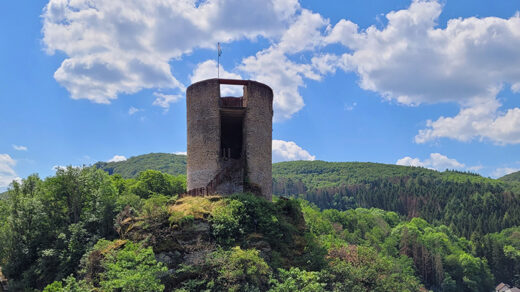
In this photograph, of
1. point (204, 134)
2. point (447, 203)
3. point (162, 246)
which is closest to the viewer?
point (162, 246)

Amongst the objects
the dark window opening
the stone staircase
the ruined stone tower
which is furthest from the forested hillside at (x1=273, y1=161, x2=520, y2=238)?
the stone staircase

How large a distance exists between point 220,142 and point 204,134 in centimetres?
135

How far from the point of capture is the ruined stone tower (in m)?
31.4

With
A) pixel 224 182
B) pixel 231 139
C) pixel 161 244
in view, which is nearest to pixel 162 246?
pixel 161 244

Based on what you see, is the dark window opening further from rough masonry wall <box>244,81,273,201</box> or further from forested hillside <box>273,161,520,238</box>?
forested hillside <box>273,161,520,238</box>

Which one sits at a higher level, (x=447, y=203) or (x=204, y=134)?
(x=204, y=134)

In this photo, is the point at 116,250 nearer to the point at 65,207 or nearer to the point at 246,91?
the point at 65,207

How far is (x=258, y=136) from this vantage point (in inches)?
1281

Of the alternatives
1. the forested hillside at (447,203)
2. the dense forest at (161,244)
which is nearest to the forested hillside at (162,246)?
the dense forest at (161,244)

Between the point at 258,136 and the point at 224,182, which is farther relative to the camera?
the point at 258,136

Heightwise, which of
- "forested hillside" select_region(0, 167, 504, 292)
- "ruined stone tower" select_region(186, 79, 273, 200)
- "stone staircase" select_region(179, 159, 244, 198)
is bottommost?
"forested hillside" select_region(0, 167, 504, 292)

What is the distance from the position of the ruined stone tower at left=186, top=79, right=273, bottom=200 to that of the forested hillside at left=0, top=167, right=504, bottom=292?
6.97ft

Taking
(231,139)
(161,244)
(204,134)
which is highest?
(231,139)

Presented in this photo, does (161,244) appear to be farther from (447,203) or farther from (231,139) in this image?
(447,203)
